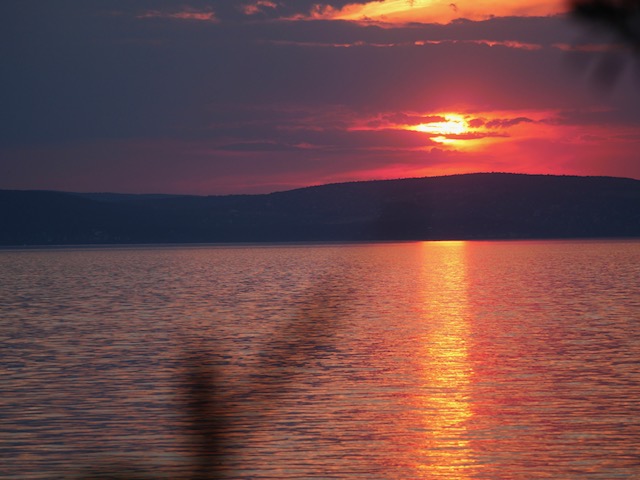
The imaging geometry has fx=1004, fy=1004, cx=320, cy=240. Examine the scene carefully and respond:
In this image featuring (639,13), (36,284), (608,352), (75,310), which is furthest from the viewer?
(36,284)

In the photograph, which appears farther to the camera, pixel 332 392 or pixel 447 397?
pixel 332 392

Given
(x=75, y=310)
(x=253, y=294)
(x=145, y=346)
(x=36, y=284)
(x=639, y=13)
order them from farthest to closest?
(x=36, y=284)
(x=253, y=294)
(x=75, y=310)
(x=145, y=346)
(x=639, y=13)

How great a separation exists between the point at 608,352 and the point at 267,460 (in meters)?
19.1

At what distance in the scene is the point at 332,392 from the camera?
24.9 m

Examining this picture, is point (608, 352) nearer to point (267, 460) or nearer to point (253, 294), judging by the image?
point (267, 460)

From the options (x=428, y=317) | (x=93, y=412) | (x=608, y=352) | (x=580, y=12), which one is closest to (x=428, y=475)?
(x=93, y=412)

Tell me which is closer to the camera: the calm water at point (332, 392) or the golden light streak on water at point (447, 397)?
the calm water at point (332, 392)

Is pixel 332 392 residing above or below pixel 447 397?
above

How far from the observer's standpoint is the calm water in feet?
51.3

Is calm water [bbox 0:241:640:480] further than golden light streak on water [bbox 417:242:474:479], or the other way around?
golden light streak on water [bbox 417:242:474:479]

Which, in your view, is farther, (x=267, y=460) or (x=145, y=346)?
(x=145, y=346)

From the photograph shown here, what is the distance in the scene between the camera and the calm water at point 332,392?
15648 millimetres

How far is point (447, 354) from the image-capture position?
34781 millimetres

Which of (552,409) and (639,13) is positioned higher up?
(639,13)
